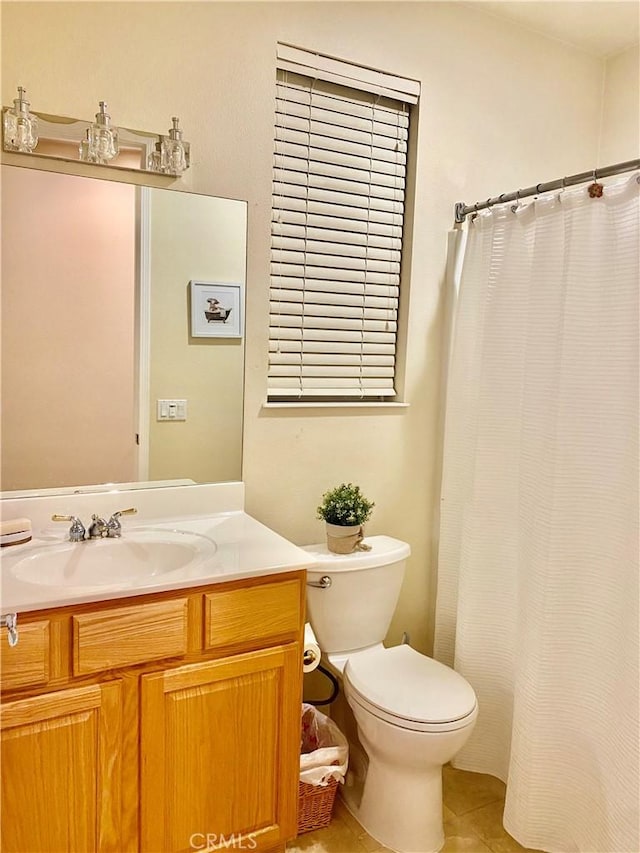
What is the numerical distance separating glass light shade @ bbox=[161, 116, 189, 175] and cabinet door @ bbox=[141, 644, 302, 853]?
1361 mm

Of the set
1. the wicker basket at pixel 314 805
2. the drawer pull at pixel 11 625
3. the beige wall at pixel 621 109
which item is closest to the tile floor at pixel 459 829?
the wicker basket at pixel 314 805

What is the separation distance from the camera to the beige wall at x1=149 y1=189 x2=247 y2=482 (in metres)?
1.97

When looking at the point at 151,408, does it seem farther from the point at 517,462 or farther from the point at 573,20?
the point at 573,20

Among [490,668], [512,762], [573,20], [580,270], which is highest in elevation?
[573,20]

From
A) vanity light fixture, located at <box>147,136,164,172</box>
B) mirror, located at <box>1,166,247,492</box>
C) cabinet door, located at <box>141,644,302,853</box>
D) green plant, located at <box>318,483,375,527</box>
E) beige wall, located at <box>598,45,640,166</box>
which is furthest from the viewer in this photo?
beige wall, located at <box>598,45,640,166</box>

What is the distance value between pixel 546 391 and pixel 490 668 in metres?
0.96

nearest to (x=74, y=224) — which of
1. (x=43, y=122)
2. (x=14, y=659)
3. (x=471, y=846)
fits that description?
(x=43, y=122)

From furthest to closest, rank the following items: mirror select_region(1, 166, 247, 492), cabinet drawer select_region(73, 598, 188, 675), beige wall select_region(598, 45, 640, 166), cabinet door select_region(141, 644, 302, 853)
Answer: beige wall select_region(598, 45, 640, 166), mirror select_region(1, 166, 247, 492), cabinet door select_region(141, 644, 302, 853), cabinet drawer select_region(73, 598, 188, 675)

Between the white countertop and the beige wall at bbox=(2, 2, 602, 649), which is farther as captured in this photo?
the beige wall at bbox=(2, 2, 602, 649)

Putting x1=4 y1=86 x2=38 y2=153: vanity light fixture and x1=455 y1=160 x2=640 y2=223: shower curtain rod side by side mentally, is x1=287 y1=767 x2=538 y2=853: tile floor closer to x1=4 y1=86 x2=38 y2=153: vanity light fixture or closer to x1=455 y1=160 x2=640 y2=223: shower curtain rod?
x1=455 y1=160 x2=640 y2=223: shower curtain rod

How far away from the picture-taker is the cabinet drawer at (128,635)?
1.45 metres

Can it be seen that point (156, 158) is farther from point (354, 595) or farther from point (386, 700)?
point (386, 700)

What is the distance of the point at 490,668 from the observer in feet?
7.28

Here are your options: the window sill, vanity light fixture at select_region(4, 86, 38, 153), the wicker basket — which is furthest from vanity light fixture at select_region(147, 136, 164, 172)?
the wicker basket
